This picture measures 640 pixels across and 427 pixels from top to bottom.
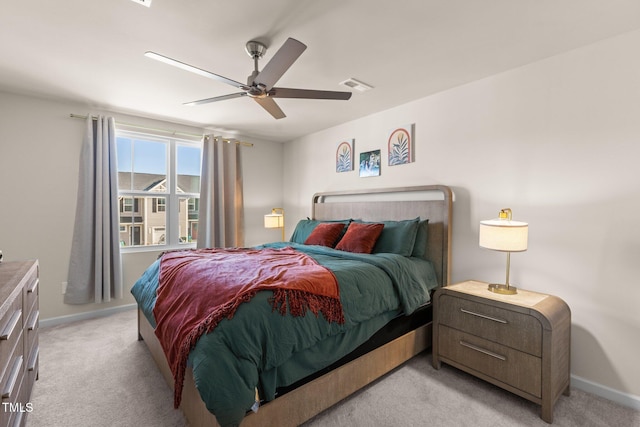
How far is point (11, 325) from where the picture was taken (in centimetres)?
127

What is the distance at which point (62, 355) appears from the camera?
2.51 m

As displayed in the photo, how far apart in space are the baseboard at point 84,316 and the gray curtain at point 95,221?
160mm

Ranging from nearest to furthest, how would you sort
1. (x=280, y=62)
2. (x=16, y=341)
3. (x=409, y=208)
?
(x=16, y=341) → (x=280, y=62) → (x=409, y=208)

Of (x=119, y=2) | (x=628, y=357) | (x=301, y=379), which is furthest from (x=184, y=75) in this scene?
(x=628, y=357)

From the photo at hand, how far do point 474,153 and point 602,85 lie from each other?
910 mm

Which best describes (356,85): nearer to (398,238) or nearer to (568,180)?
(398,238)

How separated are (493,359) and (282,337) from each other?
1469 millimetres

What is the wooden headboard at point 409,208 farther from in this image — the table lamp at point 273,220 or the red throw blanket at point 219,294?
the red throw blanket at point 219,294

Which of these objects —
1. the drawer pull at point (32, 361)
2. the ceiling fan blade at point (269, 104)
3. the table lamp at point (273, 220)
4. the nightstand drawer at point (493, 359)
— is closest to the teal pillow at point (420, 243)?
the nightstand drawer at point (493, 359)

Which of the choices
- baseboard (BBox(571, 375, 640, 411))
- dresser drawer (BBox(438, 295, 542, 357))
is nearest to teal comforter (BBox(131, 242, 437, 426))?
dresser drawer (BBox(438, 295, 542, 357))

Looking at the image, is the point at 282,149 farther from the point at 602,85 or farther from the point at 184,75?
the point at 602,85

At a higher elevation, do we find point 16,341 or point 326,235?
point 326,235

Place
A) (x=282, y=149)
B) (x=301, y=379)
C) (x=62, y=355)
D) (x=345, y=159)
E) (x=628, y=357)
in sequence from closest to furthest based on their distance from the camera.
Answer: (x=301, y=379) → (x=628, y=357) → (x=62, y=355) → (x=345, y=159) → (x=282, y=149)

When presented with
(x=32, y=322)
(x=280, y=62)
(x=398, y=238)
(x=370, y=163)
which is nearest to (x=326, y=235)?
(x=398, y=238)
